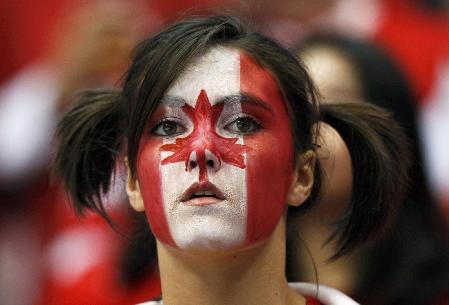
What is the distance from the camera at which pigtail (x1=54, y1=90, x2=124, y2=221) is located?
4.08ft

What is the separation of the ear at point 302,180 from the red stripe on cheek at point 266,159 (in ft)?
0.08

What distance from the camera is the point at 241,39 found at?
1146 millimetres

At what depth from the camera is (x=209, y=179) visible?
41.8 inches

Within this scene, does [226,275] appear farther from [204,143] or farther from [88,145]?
[88,145]

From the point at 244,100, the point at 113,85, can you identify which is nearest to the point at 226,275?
the point at 244,100

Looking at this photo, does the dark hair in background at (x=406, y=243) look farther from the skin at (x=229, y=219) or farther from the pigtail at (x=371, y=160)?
the skin at (x=229, y=219)

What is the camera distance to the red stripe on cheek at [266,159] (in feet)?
3.56

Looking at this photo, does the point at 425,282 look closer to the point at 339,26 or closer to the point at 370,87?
the point at 370,87

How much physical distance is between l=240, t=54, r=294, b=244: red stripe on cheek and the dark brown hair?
0.02 meters

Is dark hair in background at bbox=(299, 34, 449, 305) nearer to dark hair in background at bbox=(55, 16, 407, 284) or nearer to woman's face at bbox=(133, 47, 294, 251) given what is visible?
dark hair in background at bbox=(55, 16, 407, 284)

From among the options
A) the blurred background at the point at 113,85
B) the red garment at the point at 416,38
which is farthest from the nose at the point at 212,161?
the red garment at the point at 416,38

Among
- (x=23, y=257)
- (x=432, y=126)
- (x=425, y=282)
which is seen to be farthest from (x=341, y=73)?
(x=23, y=257)

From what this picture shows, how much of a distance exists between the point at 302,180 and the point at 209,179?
163 millimetres

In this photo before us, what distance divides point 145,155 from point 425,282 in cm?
67
